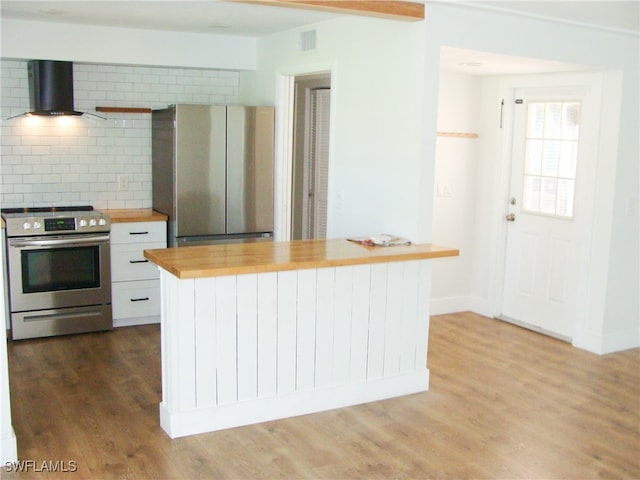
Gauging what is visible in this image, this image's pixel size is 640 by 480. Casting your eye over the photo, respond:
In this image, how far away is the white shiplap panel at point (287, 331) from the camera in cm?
394

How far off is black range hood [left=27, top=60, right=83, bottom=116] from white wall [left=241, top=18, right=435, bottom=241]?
69.5 inches

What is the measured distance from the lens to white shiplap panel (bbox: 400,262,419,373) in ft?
14.2

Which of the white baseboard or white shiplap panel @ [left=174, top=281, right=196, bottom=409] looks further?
the white baseboard

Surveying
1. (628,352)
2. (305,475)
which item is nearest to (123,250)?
(305,475)

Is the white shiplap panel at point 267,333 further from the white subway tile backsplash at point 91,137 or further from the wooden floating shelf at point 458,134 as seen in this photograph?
the white subway tile backsplash at point 91,137

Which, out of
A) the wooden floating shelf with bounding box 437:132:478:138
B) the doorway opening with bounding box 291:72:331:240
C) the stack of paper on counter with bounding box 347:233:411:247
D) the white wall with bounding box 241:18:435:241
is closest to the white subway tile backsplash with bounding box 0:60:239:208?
the doorway opening with bounding box 291:72:331:240

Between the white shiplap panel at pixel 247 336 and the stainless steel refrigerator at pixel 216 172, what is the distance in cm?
193

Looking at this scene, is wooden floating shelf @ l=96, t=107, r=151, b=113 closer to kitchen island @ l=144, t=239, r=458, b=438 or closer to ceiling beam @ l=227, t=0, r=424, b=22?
kitchen island @ l=144, t=239, r=458, b=438

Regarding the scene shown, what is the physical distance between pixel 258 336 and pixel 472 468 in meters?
1.27

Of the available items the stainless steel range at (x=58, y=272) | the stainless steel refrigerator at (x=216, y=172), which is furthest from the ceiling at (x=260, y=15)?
the stainless steel range at (x=58, y=272)

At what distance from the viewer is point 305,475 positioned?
3.39m

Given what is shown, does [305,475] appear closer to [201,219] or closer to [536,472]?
[536,472]

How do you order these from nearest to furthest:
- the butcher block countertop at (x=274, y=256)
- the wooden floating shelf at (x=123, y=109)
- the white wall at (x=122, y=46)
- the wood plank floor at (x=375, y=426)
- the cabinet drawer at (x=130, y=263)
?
the wood plank floor at (x=375, y=426), the butcher block countertop at (x=274, y=256), the white wall at (x=122, y=46), the cabinet drawer at (x=130, y=263), the wooden floating shelf at (x=123, y=109)
